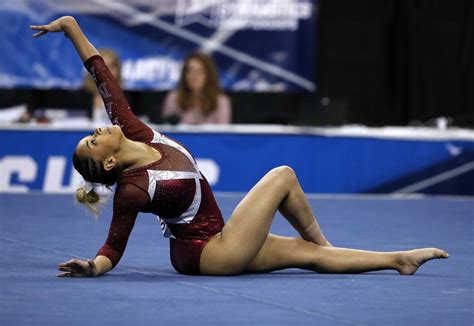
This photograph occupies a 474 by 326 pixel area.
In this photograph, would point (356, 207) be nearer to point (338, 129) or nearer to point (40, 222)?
point (338, 129)

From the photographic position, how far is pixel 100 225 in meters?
6.76

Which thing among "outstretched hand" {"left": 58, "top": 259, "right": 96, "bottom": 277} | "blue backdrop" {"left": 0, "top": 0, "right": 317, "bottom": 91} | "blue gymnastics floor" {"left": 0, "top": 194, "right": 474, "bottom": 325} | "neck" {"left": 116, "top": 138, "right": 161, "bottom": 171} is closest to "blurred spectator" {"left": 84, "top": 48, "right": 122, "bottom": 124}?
"blue backdrop" {"left": 0, "top": 0, "right": 317, "bottom": 91}

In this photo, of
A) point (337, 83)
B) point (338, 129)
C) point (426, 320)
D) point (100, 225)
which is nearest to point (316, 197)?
point (338, 129)

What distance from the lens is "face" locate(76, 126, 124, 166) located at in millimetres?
4371

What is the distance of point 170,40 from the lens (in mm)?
9703

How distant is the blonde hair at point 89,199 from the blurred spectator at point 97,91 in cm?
391

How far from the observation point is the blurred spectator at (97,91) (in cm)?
836

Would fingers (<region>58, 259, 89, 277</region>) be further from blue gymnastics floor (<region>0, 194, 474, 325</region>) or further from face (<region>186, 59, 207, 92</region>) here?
face (<region>186, 59, 207, 92</region>)

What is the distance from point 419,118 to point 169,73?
230cm

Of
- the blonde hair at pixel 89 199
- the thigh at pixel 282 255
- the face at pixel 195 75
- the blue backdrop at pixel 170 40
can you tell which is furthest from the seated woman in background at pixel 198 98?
the blonde hair at pixel 89 199

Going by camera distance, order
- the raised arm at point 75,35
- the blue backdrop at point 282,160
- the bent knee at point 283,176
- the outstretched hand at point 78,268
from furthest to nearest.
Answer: the blue backdrop at point 282,160, the raised arm at point 75,35, the bent knee at point 283,176, the outstretched hand at point 78,268

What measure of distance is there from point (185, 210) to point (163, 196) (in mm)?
135

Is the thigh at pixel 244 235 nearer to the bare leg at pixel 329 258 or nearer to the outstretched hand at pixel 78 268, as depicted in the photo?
the bare leg at pixel 329 258

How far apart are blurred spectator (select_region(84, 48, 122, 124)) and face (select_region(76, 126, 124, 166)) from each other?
3970mm
